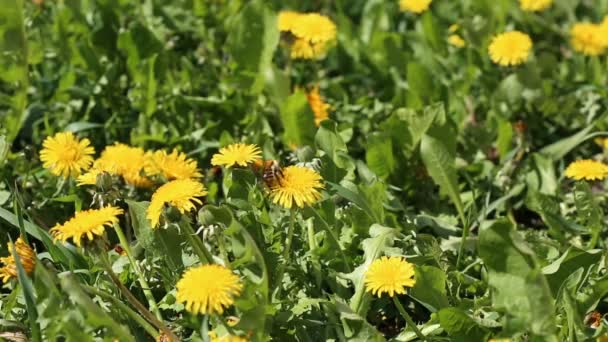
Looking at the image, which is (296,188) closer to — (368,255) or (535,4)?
(368,255)

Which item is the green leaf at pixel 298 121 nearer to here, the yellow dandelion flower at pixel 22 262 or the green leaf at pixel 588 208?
the green leaf at pixel 588 208

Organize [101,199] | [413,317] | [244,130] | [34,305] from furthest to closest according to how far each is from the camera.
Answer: [244,130] → [413,317] → [101,199] → [34,305]

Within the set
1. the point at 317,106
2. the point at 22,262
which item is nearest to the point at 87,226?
the point at 22,262

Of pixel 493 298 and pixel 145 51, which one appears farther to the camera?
pixel 145 51

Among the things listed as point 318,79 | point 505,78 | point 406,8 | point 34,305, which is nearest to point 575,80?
point 505,78

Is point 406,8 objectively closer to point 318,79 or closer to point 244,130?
point 318,79

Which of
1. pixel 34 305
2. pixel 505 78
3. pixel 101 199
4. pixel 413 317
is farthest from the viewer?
pixel 505 78

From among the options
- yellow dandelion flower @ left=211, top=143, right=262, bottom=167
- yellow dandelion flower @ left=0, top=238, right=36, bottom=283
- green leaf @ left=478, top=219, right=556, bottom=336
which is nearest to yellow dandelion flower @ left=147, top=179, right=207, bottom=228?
yellow dandelion flower @ left=211, top=143, right=262, bottom=167

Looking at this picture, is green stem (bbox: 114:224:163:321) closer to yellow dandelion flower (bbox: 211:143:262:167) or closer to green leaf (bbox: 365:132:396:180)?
yellow dandelion flower (bbox: 211:143:262:167)
